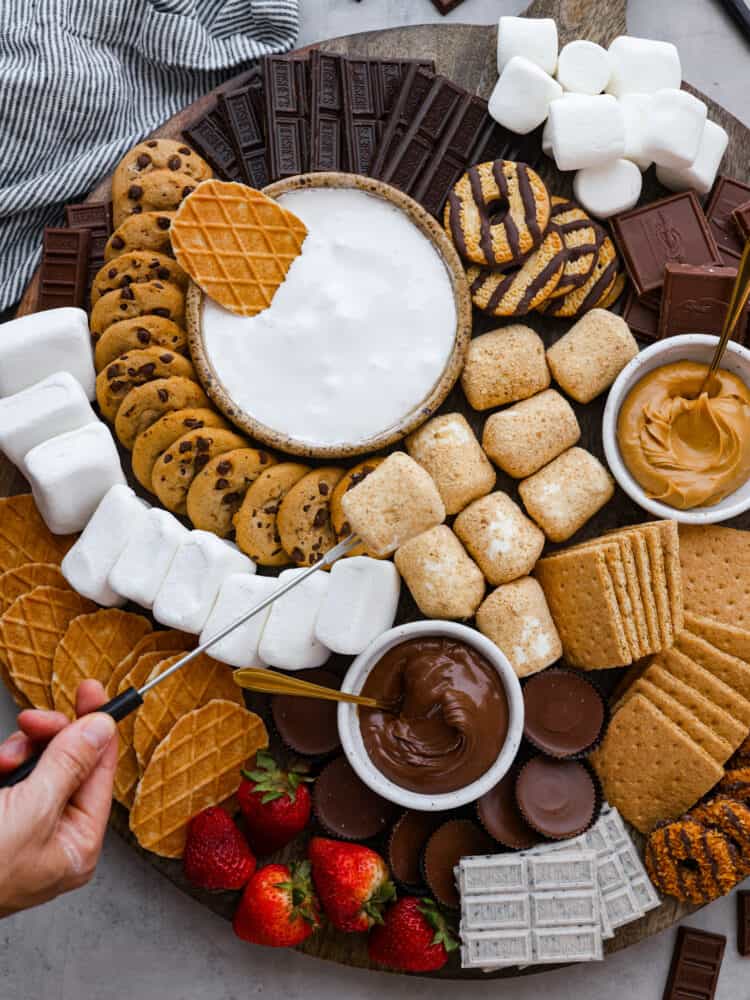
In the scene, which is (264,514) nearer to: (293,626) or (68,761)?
(293,626)

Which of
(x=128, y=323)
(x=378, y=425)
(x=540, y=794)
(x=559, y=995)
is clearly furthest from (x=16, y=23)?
(x=559, y=995)

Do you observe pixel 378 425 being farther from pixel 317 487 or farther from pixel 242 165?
pixel 242 165

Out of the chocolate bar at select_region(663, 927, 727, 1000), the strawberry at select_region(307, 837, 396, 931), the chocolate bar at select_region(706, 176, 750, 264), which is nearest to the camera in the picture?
the strawberry at select_region(307, 837, 396, 931)

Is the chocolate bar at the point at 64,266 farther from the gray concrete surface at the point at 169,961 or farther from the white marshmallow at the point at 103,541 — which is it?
the gray concrete surface at the point at 169,961

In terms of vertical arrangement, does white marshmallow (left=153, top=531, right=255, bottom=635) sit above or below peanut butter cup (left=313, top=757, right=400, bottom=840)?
above

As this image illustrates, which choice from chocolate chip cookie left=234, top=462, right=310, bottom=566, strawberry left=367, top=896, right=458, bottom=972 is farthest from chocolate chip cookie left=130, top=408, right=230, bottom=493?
strawberry left=367, top=896, right=458, bottom=972

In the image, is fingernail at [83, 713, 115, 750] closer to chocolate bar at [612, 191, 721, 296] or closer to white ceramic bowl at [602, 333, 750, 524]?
white ceramic bowl at [602, 333, 750, 524]

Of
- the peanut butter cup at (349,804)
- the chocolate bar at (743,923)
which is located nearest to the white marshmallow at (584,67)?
the peanut butter cup at (349,804)
